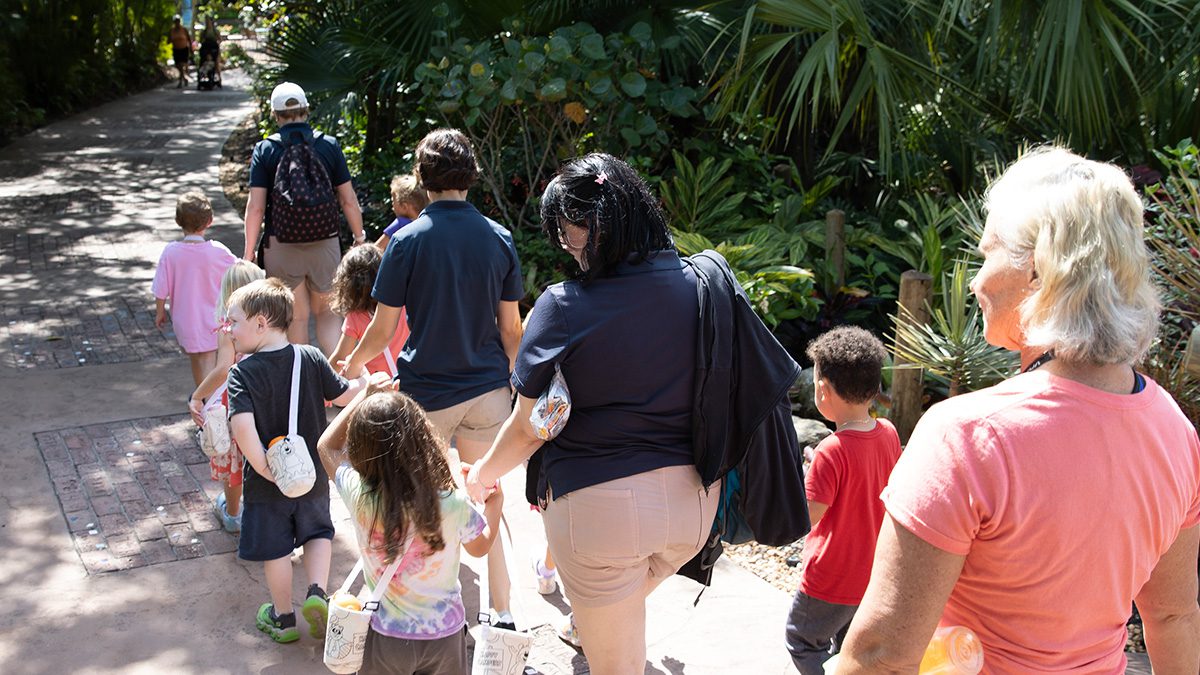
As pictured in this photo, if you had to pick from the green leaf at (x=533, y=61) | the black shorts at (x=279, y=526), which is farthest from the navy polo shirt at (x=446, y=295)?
the green leaf at (x=533, y=61)

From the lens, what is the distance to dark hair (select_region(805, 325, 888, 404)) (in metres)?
3.39

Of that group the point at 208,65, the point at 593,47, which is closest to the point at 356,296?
the point at 593,47

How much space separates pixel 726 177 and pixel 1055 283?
685 cm

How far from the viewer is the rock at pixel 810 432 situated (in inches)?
225

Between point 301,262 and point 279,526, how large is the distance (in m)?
2.56

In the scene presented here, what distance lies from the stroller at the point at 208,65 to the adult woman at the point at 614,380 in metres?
24.0

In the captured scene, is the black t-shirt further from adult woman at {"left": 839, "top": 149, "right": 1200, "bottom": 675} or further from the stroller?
the stroller

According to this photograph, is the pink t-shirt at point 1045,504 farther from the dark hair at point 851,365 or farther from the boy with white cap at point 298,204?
the boy with white cap at point 298,204

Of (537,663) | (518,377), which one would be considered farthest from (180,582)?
(518,377)

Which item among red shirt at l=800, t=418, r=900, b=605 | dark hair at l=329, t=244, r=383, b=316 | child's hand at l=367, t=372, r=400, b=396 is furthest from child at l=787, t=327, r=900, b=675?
dark hair at l=329, t=244, r=383, b=316

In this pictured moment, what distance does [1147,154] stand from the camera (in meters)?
6.75

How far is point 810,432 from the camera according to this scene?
576 cm

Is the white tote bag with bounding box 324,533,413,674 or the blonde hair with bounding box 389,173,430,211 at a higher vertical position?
the blonde hair with bounding box 389,173,430,211

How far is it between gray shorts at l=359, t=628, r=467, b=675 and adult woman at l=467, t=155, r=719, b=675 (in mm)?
534
